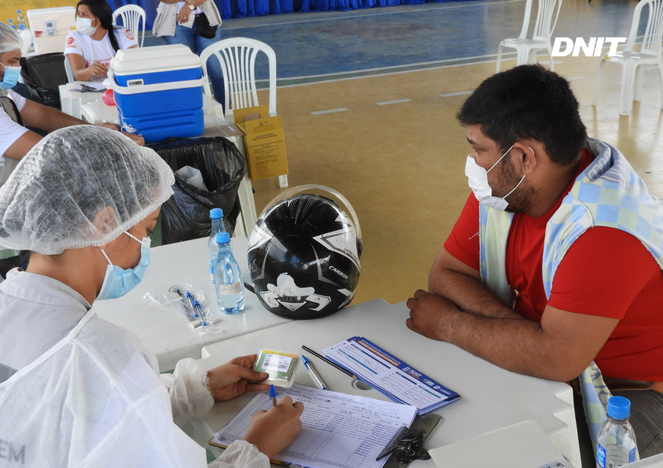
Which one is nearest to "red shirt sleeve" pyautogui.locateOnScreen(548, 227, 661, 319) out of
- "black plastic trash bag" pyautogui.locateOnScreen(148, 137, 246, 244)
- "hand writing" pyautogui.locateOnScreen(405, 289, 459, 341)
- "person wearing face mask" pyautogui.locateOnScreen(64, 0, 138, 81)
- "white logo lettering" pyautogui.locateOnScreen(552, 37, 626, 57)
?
"hand writing" pyautogui.locateOnScreen(405, 289, 459, 341)

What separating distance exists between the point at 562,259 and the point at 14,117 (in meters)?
2.58

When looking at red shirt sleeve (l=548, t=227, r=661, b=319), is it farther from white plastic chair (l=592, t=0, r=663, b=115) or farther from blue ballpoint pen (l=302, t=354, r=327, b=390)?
white plastic chair (l=592, t=0, r=663, b=115)

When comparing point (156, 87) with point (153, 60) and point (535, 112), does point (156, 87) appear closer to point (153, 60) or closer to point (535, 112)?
point (153, 60)

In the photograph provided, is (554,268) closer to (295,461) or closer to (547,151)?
(547,151)

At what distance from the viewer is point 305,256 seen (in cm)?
143

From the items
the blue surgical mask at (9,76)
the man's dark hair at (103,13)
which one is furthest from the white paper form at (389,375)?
the man's dark hair at (103,13)

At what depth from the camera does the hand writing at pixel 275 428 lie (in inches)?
42.0

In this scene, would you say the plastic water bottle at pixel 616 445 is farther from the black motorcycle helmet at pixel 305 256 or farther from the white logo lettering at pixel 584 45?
the white logo lettering at pixel 584 45

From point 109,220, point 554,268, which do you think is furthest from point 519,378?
point 109,220

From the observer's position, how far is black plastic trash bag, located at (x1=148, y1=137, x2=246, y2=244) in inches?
103

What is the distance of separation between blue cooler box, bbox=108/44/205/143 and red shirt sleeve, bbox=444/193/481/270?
65.7 inches

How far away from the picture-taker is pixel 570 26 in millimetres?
9562

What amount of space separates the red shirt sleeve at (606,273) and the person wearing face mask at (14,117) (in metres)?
2.05

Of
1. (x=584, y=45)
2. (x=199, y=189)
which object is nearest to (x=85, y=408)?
(x=199, y=189)
